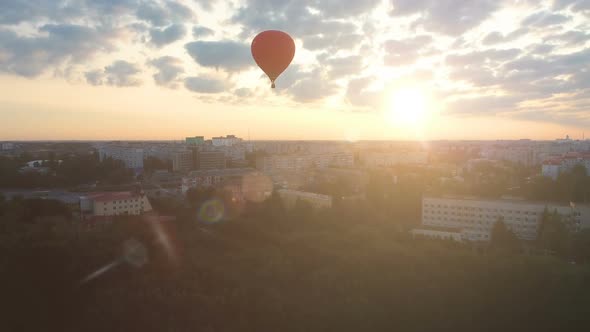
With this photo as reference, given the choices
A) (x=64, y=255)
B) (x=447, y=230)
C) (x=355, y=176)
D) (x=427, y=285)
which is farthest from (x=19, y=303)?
(x=355, y=176)

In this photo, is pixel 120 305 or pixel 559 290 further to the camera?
A: pixel 559 290

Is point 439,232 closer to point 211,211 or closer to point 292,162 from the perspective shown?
point 211,211

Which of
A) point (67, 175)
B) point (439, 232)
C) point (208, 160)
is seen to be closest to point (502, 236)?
point (439, 232)

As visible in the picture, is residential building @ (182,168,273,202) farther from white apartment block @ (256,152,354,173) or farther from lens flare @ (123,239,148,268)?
lens flare @ (123,239,148,268)

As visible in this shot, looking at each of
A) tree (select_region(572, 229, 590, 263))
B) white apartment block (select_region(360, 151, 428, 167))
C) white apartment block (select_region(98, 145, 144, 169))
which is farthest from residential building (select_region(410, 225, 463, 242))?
white apartment block (select_region(360, 151, 428, 167))

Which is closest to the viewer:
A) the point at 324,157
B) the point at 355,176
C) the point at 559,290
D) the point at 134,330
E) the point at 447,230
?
the point at 134,330

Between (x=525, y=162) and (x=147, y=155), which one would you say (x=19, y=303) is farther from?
(x=525, y=162)
